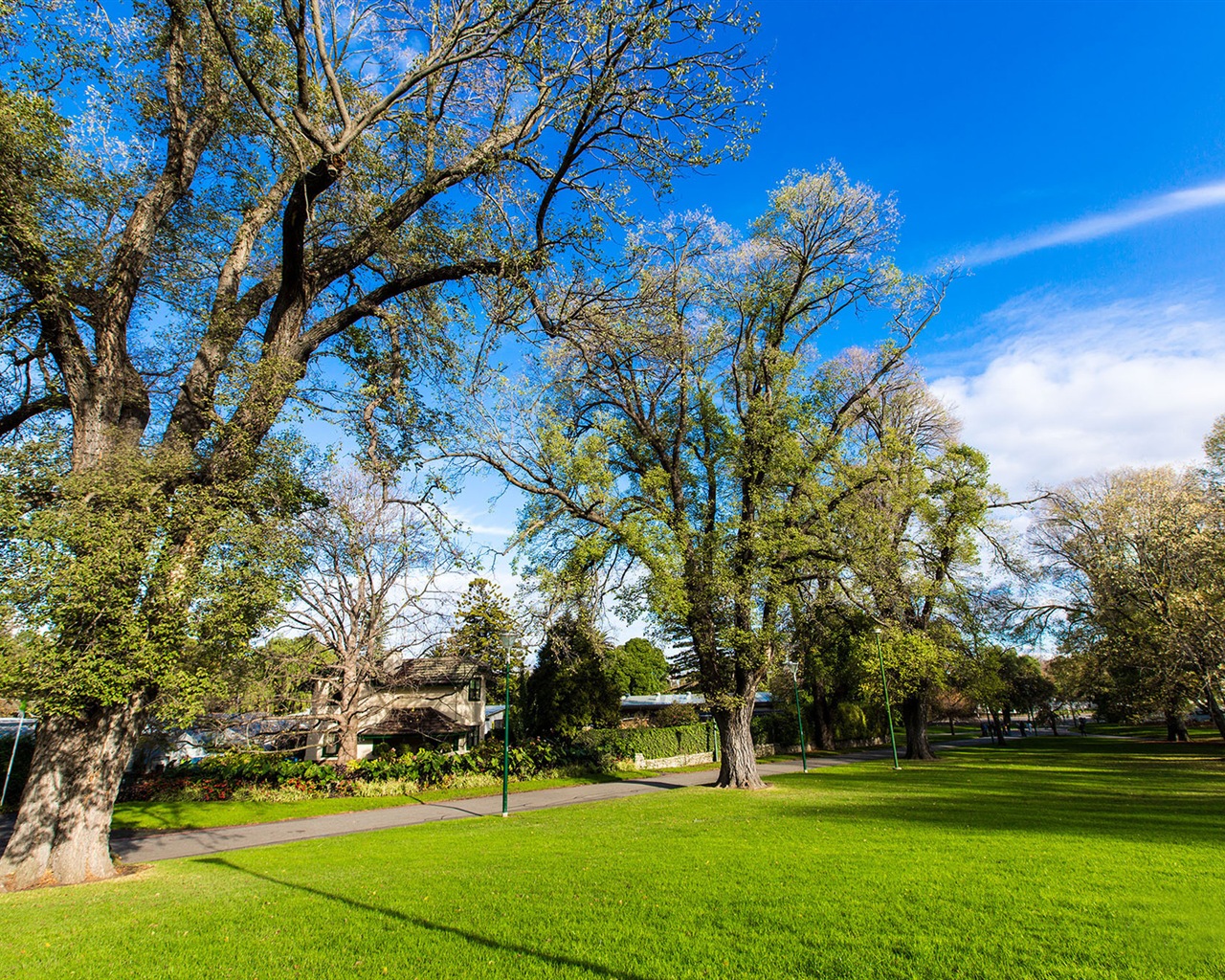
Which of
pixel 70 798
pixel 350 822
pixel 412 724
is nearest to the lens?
pixel 70 798

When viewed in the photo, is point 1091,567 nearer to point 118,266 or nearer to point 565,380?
point 565,380

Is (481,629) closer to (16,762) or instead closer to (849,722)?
(16,762)

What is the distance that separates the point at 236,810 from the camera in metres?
18.0

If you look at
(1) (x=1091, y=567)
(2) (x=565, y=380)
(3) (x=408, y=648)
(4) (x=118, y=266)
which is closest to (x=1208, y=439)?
(1) (x=1091, y=567)

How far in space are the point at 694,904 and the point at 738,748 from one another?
42.4ft

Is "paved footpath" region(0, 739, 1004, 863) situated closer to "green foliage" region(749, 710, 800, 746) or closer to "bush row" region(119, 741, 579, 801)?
"bush row" region(119, 741, 579, 801)

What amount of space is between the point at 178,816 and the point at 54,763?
412 inches

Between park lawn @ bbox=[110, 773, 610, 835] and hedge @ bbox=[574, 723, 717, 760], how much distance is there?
6410 millimetres

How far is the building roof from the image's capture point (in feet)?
94.5

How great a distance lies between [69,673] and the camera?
7.48m

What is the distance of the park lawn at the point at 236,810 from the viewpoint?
16078mm

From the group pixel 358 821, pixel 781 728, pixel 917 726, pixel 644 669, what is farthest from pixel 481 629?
pixel 644 669

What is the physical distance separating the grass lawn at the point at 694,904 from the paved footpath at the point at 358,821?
2.29 m

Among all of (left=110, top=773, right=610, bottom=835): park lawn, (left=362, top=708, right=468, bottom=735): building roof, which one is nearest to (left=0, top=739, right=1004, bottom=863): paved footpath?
(left=110, top=773, right=610, bottom=835): park lawn
